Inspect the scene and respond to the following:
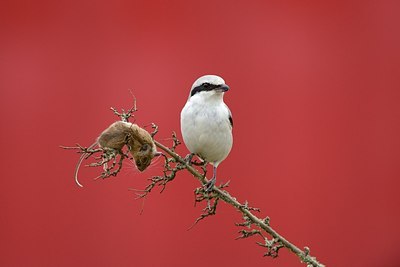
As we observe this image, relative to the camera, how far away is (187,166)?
75 cm

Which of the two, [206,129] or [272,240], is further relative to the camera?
[206,129]

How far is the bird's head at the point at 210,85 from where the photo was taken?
1.06m

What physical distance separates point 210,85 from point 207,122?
82mm

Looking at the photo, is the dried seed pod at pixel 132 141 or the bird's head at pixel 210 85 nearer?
the dried seed pod at pixel 132 141

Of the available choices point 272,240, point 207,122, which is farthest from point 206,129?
point 272,240

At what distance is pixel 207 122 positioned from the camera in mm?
1089

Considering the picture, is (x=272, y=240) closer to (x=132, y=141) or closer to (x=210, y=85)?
(x=132, y=141)

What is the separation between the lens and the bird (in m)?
1.07

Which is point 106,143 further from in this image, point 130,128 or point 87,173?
point 87,173

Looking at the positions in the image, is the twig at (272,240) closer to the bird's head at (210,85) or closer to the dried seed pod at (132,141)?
the dried seed pod at (132,141)

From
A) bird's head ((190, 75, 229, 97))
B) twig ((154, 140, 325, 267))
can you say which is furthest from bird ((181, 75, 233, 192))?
twig ((154, 140, 325, 267))

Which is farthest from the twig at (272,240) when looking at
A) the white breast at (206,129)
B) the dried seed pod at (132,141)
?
the white breast at (206,129)

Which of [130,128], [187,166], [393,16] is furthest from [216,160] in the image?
[393,16]

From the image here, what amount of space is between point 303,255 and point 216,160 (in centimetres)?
45
